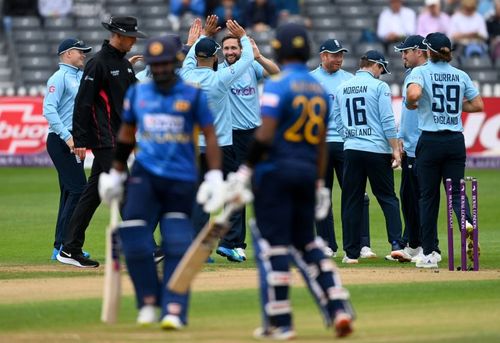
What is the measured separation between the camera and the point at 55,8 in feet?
110

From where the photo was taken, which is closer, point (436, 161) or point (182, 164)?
point (182, 164)

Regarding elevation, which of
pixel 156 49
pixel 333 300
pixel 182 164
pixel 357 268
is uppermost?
pixel 156 49

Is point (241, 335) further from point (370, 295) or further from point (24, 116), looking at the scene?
point (24, 116)

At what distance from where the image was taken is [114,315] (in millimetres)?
9961

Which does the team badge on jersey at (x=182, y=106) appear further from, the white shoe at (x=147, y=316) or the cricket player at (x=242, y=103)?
the cricket player at (x=242, y=103)

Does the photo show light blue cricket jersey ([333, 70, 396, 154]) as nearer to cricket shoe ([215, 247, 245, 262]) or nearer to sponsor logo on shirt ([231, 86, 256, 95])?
sponsor logo on shirt ([231, 86, 256, 95])

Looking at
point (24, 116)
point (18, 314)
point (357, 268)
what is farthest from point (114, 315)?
point (24, 116)

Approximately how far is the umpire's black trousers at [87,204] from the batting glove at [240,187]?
4.46m

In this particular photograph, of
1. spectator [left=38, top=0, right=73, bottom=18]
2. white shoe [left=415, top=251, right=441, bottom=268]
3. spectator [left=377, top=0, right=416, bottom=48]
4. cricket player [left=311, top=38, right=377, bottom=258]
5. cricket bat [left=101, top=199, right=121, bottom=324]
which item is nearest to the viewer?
cricket bat [left=101, top=199, right=121, bottom=324]

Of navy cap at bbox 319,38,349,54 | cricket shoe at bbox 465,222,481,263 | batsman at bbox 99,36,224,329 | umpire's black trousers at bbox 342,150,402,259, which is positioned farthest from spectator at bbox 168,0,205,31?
batsman at bbox 99,36,224,329

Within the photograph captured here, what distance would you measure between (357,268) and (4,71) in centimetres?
1953

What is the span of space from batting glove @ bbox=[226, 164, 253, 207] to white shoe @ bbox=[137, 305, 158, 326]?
3.72 ft

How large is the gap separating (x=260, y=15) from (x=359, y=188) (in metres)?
17.2

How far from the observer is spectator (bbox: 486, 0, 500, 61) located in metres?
30.9
